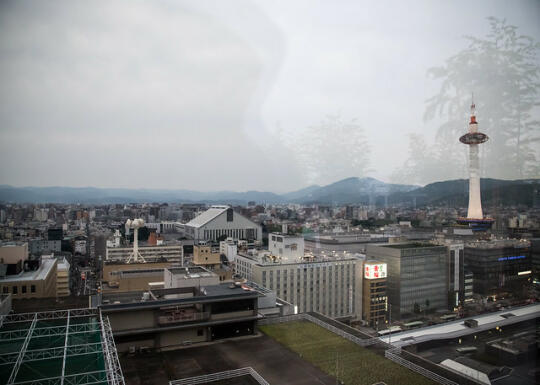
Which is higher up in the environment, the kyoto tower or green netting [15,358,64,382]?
the kyoto tower

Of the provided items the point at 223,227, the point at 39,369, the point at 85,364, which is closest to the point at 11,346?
the point at 39,369

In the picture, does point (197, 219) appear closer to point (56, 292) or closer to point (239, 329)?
point (56, 292)

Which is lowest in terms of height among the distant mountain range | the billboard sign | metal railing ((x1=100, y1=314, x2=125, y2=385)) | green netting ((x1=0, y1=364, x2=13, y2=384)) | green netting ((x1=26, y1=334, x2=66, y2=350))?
the billboard sign

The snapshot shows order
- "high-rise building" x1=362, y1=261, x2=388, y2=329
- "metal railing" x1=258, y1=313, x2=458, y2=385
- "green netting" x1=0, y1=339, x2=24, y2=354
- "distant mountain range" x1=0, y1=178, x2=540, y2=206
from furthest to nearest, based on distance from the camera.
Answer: "high-rise building" x1=362, y1=261, x2=388, y2=329 < "distant mountain range" x1=0, y1=178, x2=540, y2=206 < "metal railing" x1=258, y1=313, x2=458, y2=385 < "green netting" x1=0, y1=339, x2=24, y2=354

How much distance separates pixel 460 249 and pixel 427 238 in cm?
109

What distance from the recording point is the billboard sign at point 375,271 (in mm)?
12000

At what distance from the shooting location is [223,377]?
13.5 feet

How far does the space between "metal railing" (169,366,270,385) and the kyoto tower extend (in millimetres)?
6037

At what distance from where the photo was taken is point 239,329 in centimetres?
539

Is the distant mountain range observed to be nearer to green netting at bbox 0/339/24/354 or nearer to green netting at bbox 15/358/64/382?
green netting at bbox 0/339/24/354

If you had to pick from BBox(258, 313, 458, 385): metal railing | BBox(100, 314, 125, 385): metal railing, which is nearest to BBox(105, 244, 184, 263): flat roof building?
BBox(258, 313, 458, 385): metal railing

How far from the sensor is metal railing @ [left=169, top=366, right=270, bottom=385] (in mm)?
Answer: 3982

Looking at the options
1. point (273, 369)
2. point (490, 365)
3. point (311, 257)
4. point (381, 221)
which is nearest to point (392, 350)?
point (273, 369)

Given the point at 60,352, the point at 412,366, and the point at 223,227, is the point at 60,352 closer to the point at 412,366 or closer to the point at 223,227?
the point at 412,366
